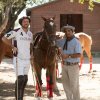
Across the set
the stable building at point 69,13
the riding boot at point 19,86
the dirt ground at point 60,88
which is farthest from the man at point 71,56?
the stable building at point 69,13

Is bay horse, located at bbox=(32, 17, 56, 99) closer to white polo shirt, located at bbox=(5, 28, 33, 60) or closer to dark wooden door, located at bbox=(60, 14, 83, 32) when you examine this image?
white polo shirt, located at bbox=(5, 28, 33, 60)

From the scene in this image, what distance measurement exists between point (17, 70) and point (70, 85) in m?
1.30

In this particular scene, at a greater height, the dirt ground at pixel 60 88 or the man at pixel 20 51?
the man at pixel 20 51

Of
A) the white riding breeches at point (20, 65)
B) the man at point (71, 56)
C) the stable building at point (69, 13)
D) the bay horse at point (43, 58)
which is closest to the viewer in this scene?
the man at point (71, 56)

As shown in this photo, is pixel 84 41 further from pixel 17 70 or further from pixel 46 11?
pixel 46 11

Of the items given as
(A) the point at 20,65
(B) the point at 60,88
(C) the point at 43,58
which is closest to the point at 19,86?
(A) the point at 20,65

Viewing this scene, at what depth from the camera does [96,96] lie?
11531 mm

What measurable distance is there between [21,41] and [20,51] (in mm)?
242

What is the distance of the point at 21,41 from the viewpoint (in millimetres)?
9117

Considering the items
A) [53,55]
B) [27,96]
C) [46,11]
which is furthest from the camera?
[46,11]

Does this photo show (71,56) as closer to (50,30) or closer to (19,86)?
(50,30)

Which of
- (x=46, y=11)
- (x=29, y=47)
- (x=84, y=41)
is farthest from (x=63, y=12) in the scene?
(x=29, y=47)

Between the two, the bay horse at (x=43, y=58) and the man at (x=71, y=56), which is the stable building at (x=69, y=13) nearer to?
the bay horse at (x=43, y=58)

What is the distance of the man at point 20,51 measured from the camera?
9.04 m
